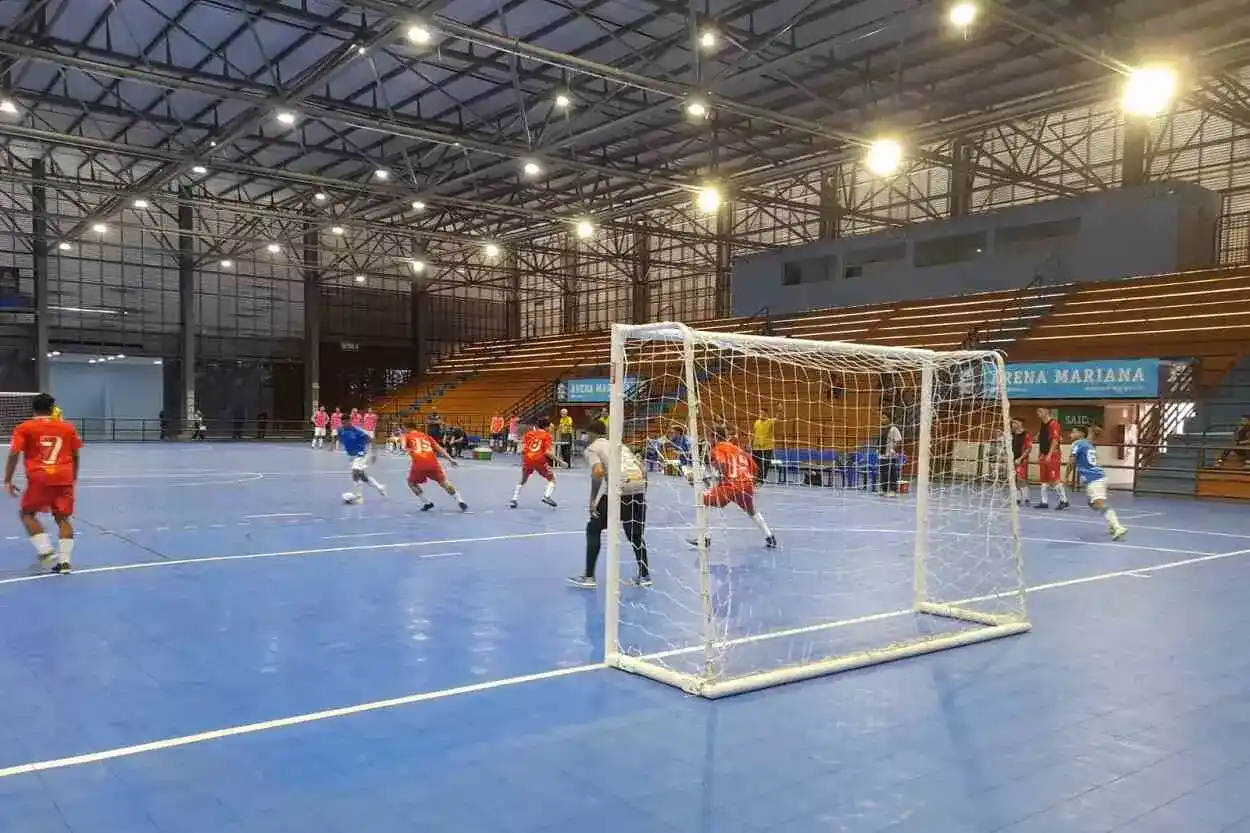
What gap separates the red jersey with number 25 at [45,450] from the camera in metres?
8.95

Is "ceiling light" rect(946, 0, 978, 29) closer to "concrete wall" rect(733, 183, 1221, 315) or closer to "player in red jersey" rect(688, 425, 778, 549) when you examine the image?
"player in red jersey" rect(688, 425, 778, 549)

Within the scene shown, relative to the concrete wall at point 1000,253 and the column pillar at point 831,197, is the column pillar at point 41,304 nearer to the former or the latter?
the concrete wall at point 1000,253

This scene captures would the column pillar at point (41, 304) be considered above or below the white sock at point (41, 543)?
above

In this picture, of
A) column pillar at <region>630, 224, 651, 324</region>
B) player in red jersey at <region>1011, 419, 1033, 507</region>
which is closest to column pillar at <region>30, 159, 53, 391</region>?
column pillar at <region>630, 224, 651, 324</region>

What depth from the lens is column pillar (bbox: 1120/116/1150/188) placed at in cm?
2889

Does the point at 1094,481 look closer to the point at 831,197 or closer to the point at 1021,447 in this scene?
the point at 1021,447

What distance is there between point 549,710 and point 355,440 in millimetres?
11640

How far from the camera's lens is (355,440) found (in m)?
16.0

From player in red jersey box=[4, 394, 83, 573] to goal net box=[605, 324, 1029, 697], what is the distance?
18.7 feet

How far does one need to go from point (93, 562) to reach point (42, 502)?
1024 mm

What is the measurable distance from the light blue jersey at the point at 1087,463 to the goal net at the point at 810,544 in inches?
53.2

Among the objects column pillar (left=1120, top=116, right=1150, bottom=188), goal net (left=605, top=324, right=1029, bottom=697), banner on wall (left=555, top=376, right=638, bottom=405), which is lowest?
goal net (left=605, top=324, right=1029, bottom=697)

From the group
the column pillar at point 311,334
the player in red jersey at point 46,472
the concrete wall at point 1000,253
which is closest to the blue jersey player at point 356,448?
the player in red jersey at point 46,472

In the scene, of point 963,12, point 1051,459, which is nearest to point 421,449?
point 963,12
